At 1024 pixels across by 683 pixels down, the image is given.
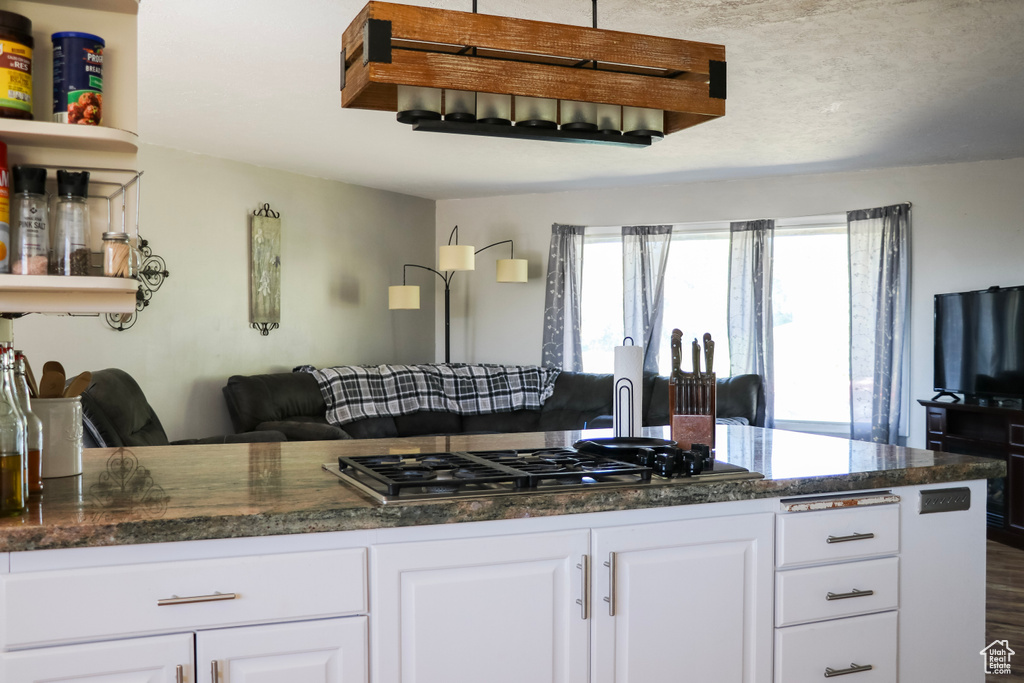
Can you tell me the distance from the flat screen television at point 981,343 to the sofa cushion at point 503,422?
2.90 metres

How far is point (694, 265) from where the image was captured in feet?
21.9

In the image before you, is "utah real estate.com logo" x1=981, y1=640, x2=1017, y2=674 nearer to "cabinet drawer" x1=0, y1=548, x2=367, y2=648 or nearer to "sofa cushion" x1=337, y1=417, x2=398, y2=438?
"cabinet drawer" x1=0, y1=548, x2=367, y2=648

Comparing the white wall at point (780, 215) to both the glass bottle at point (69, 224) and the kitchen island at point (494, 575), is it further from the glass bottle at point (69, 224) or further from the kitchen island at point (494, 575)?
the glass bottle at point (69, 224)

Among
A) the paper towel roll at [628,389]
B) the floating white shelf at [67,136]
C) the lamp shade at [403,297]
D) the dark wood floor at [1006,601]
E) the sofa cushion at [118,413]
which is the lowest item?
the dark wood floor at [1006,601]

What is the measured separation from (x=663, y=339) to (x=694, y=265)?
0.67 metres

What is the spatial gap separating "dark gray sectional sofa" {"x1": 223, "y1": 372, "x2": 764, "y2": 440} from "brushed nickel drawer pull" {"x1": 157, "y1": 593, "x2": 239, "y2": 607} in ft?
10.8

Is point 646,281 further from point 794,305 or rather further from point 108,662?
point 108,662

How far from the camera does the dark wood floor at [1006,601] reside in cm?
308

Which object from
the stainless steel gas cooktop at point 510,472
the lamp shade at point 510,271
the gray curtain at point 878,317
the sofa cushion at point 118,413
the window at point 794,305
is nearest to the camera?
the stainless steel gas cooktop at point 510,472

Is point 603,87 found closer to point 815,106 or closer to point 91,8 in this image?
point 91,8

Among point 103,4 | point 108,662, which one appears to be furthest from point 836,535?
point 103,4

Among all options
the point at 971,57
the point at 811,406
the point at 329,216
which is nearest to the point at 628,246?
the point at 811,406

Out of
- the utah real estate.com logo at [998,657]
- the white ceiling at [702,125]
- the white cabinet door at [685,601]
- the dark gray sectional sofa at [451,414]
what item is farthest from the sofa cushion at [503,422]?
the white cabinet door at [685,601]

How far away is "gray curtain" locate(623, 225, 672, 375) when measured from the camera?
260 inches
